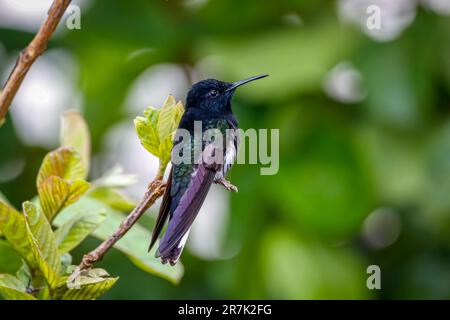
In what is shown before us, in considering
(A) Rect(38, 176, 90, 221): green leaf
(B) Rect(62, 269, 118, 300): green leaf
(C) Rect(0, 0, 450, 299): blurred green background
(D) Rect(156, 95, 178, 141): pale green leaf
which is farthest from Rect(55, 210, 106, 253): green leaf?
(C) Rect(0, 0, 450, 299): blurred green background

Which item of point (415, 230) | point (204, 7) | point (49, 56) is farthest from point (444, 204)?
point (49, 56)

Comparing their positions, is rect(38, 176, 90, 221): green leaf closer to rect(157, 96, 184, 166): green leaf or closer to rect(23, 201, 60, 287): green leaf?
rect(23, 201, 60, 287): green leaf

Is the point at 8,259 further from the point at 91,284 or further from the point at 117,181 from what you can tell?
the point at 91,284

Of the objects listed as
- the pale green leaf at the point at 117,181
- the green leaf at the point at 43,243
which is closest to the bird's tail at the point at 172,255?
the green leaf at the point at 43,243

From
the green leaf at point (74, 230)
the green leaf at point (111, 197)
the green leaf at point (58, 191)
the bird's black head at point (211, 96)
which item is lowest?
the green leaf at point (74, 230)

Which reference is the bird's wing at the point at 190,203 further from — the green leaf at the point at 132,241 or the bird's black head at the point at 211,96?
the green leaf at the point at 132,241
